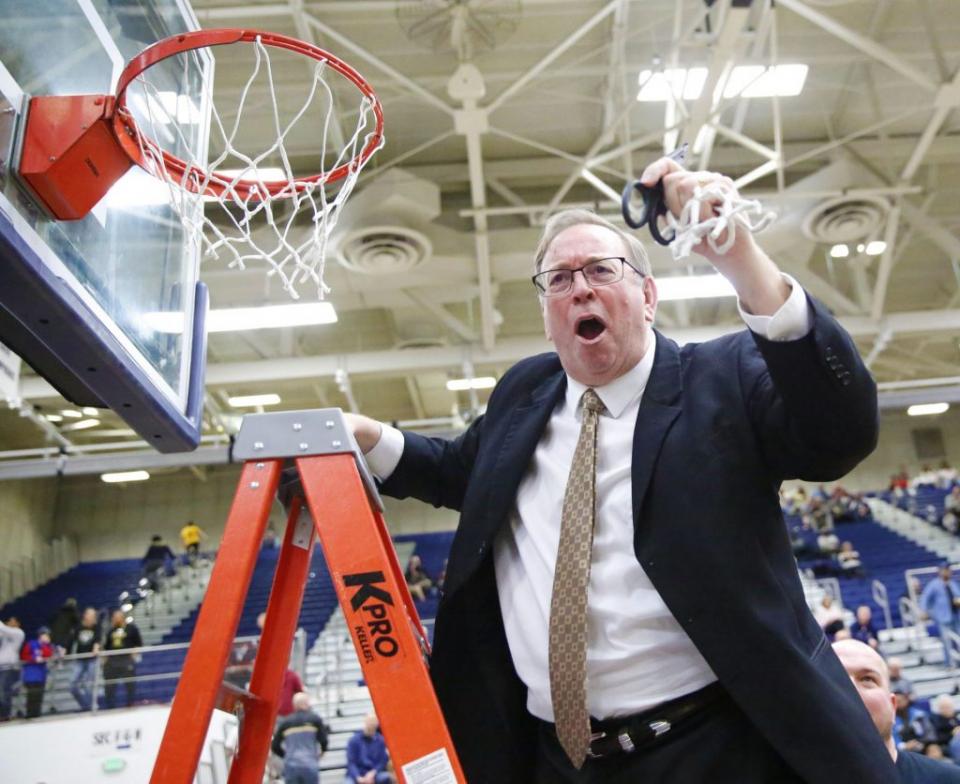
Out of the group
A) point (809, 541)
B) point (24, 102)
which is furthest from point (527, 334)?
point (24, 102)

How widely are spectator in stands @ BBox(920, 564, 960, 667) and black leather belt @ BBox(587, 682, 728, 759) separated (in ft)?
34.7

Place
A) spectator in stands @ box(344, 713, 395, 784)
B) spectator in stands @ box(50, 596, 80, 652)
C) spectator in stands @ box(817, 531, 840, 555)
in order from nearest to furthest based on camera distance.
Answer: spectator in stands @ box(344, 713, 395, 784) < spectator in stands @ box(50, 596, 80, 652) < spectator in stands @ box(817, 531, 840, 555)

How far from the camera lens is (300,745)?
8.03 metres

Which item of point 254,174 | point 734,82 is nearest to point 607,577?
point 254,174

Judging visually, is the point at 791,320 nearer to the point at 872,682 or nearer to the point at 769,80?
the point at 872,682

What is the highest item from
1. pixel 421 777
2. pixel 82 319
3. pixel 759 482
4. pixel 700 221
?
pixel 82 319

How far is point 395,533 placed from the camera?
22.9 m

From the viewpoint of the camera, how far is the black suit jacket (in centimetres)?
161

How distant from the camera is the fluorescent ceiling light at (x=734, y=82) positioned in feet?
30.5

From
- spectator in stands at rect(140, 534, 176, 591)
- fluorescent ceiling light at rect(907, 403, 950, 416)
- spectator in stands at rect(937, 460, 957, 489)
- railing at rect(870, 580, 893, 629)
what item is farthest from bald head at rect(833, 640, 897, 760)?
fluorescent ceiling light at rect(907, 403, 950, 416)

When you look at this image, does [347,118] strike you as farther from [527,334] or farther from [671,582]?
[671,582]

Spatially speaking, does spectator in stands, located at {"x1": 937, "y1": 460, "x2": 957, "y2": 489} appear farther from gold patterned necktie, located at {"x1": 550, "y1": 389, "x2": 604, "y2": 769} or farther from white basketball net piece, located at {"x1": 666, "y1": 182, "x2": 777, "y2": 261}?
white basketball net piece, located at {"x1": 666, "y1": 182, "x2": 777, "y2": 261}

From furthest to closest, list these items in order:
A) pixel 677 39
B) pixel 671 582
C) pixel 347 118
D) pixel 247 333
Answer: pixel 247 333
pixel 347 118
pixel 677 39
pixel 671 582

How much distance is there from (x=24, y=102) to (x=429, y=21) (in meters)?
7.32
